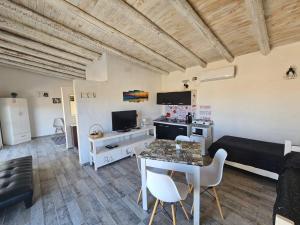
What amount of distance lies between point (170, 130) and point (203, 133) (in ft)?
3.81

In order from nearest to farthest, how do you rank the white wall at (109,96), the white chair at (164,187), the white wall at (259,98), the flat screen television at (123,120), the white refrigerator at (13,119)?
the white chair at (164,187) < the white wall at (259,98) < the white wall at (109,96) < the flat screen television at (123,120) < the white refrigerator at (13,119)

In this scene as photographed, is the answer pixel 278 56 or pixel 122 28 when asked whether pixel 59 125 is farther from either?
pixel 278 56

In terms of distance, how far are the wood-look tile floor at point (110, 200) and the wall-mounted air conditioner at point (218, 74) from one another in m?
2.34

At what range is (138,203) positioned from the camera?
2100 millimetres

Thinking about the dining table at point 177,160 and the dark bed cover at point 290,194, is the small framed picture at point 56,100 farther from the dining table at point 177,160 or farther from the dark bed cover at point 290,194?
the dark bed cover at point 290,194

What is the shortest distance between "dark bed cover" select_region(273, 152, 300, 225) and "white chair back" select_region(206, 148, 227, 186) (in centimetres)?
58

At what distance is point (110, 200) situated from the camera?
2188 mm

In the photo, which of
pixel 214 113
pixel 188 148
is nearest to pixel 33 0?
pixel 188 148

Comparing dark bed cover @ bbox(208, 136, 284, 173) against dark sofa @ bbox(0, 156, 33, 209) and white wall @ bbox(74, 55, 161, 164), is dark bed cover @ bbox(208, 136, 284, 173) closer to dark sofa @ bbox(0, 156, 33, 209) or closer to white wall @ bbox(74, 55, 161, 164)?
white wall @ bbox(74, 55, 161, 164)

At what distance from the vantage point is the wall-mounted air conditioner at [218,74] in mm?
3554

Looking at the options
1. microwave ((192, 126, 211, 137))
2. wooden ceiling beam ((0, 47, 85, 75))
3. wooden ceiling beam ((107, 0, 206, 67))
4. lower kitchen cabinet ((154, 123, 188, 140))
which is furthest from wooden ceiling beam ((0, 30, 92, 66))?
microwave ((192, 126, 211, 137))

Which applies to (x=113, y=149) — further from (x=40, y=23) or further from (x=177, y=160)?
(x=40, y=23)

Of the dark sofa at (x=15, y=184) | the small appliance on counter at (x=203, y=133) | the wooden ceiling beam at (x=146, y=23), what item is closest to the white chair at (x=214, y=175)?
the small appliance on counter at (x=203, y=133)

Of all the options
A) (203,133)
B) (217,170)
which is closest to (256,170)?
(217,170)
